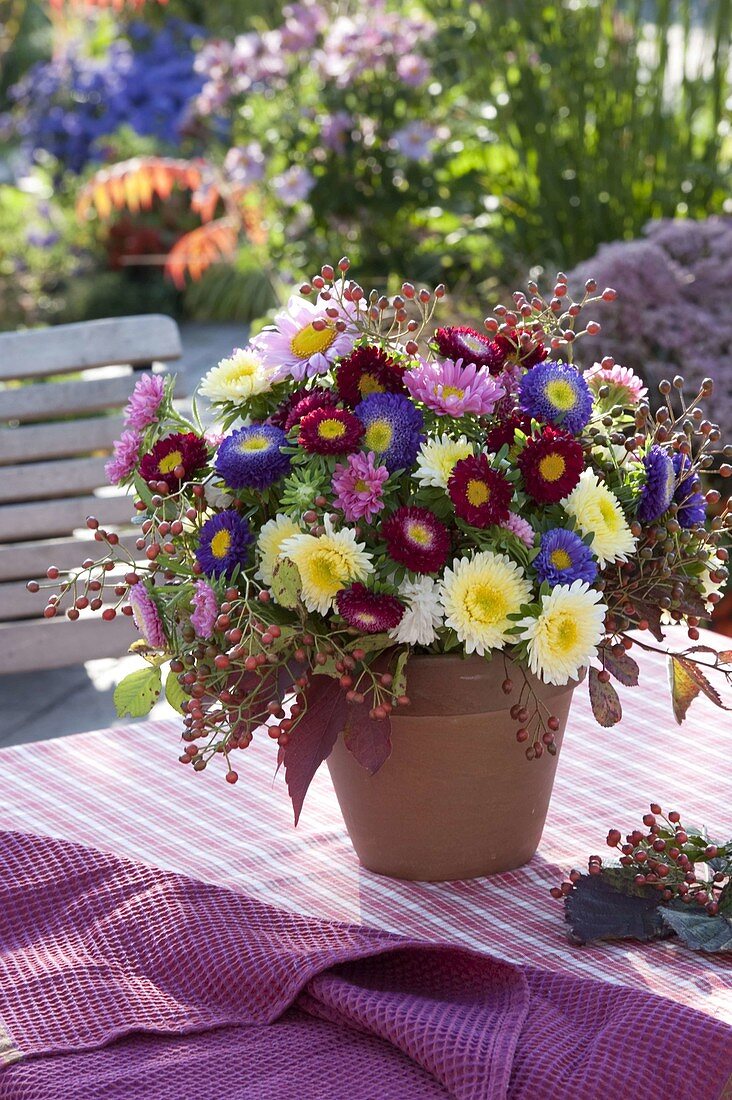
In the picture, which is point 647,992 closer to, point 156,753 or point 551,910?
point 551,910

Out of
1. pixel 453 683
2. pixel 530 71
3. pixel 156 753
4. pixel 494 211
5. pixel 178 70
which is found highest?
pixel 178 70

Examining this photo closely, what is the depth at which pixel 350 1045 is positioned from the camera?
3.00ft

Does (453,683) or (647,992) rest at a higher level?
(453,683)

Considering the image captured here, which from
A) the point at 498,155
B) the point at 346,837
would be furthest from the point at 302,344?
the point at 498,155

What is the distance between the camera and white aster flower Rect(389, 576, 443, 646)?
1.00m

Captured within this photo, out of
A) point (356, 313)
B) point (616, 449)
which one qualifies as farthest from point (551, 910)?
point (356, 313)

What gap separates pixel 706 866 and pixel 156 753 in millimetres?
591

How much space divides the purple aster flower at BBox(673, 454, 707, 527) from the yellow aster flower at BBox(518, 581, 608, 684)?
0.47 ft

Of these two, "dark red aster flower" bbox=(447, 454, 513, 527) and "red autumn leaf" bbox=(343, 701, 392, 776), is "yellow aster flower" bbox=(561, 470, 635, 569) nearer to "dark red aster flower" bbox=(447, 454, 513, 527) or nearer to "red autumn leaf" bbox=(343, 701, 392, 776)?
"dark red aster flower" bbox=(447, 454, 513, 527)

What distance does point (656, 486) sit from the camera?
3.54 ft

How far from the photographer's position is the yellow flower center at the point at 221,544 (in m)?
1.05

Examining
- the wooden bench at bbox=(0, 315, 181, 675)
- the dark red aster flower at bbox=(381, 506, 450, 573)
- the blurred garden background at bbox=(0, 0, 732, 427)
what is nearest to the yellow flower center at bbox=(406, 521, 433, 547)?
the dark red aster flower at bbox=(381, 506, 450, 573)

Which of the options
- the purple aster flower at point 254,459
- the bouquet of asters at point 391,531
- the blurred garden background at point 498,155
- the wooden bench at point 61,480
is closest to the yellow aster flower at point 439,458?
the bouquet of asters at point 391,531

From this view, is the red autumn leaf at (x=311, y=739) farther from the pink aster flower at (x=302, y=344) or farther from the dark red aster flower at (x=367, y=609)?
the pink aster flower at (x=302, y=344)
